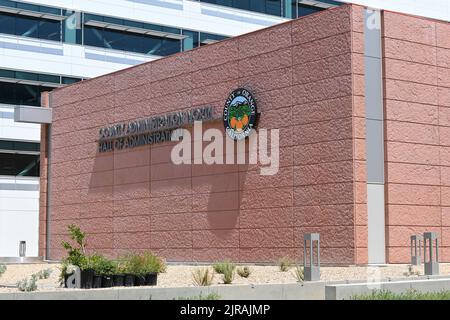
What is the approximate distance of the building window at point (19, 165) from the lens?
56000 mm

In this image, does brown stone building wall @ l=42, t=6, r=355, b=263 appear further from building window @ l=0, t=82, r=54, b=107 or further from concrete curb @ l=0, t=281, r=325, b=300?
building window @ l=0, t=82, r=54, b=107

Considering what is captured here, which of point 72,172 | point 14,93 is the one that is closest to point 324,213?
point 72,172

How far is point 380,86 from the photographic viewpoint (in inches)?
1129

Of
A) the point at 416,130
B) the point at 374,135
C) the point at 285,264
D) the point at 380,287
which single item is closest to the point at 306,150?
the point at 374,135

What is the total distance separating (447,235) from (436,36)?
23.6 feet

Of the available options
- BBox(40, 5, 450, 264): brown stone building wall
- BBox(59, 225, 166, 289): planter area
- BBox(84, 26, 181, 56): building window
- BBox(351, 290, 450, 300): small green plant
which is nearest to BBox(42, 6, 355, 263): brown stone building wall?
BBox(40, 5, 450, 264): brown stone building wall

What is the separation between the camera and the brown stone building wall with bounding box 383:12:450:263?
28484 millimetres

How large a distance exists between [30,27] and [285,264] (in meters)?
34.6

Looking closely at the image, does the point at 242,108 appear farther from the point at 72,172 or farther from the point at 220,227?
the point at 72,172

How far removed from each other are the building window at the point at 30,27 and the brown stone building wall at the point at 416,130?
33498 mm

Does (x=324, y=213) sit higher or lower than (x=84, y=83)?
lower

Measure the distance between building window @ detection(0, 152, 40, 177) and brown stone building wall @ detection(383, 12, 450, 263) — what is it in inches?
1335

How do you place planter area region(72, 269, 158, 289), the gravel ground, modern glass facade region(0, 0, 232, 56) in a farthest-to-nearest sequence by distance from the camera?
modern glass facade region(0, 0, 232, 56), the gravel ground, planter area region(72, 269, 158, 289)

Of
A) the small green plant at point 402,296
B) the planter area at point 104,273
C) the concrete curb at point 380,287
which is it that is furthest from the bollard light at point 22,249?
the small green plant at point 402,296
